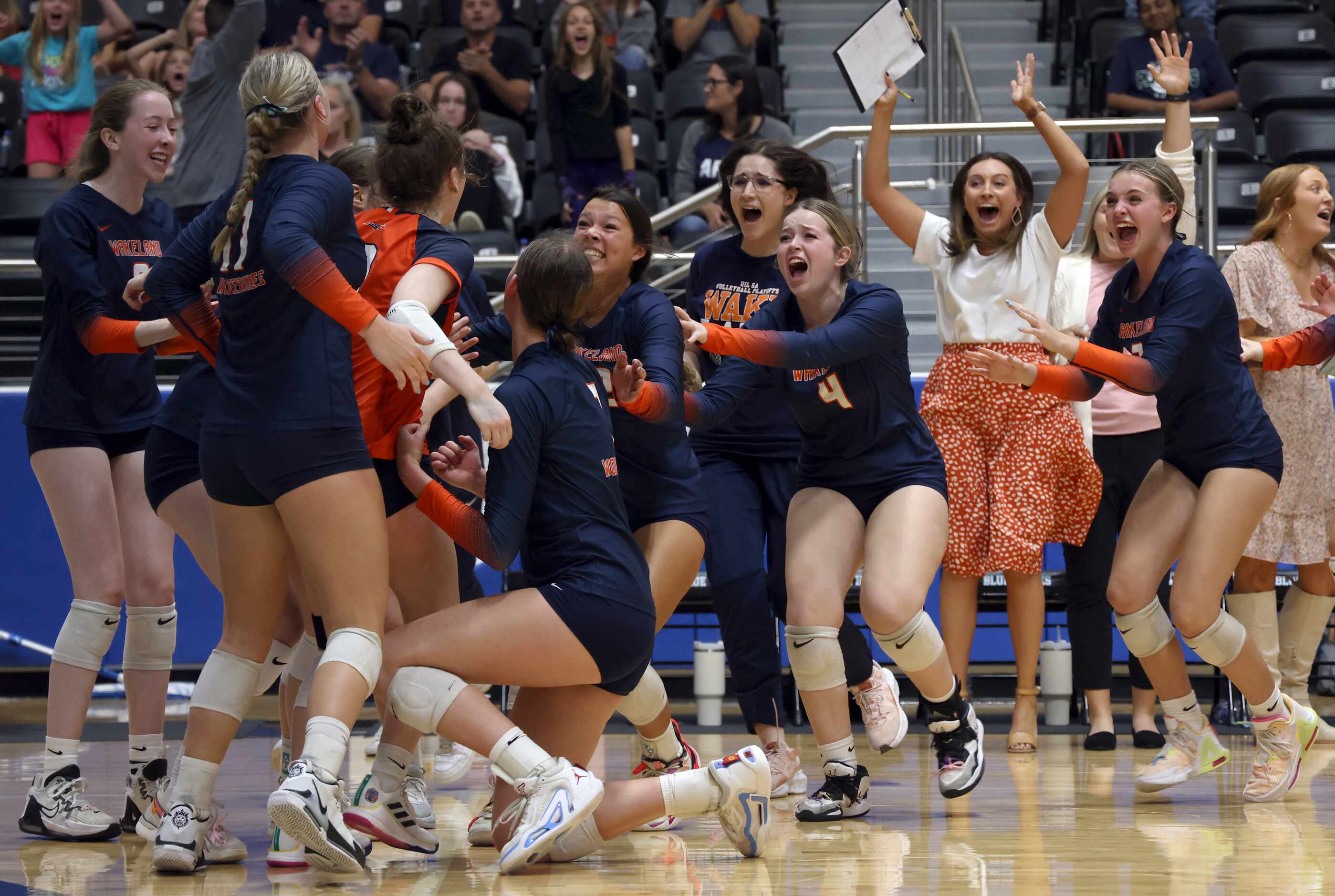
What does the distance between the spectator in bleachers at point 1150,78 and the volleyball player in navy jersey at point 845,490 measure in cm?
470

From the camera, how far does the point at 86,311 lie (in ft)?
11.6

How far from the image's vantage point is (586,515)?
9.85ft

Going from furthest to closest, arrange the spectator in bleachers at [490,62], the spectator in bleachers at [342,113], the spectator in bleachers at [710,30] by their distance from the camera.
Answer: the spectator in bleachers at [710,30], the spectator in bleachers at [490,62], the spectator in bleachers at [342,113]

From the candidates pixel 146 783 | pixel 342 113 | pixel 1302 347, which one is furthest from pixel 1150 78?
pixel 146 783

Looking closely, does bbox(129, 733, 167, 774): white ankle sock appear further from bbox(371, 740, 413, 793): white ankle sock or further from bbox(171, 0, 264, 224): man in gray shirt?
bbox(171, 0, 264, 224): man in gray shirt

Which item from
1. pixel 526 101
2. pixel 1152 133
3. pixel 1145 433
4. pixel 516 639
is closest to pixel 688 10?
pixel 526 101

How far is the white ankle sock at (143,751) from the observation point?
353 cm

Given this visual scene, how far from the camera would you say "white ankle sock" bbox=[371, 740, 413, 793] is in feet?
10.0

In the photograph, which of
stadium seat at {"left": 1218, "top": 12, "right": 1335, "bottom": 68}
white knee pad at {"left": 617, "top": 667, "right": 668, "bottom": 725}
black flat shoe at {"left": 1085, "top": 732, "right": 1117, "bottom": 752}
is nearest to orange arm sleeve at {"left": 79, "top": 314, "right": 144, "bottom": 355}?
white knee pad at {"left": 617, "top": 667, "right": 668, "bottom": 725}

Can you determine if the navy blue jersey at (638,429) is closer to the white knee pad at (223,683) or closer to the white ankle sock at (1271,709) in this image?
the white knee pad at (223,683)

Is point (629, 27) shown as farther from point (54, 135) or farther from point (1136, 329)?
point (1136, 329)

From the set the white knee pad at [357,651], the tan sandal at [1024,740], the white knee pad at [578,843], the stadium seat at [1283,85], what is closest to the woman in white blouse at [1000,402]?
the tan sandal at [1024,740]

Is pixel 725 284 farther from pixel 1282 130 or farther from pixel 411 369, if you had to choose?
pixel 1282 130

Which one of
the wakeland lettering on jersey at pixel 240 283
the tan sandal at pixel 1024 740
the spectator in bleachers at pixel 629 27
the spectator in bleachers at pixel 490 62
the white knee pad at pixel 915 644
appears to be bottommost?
the tan sandal at pixel 1024 740
